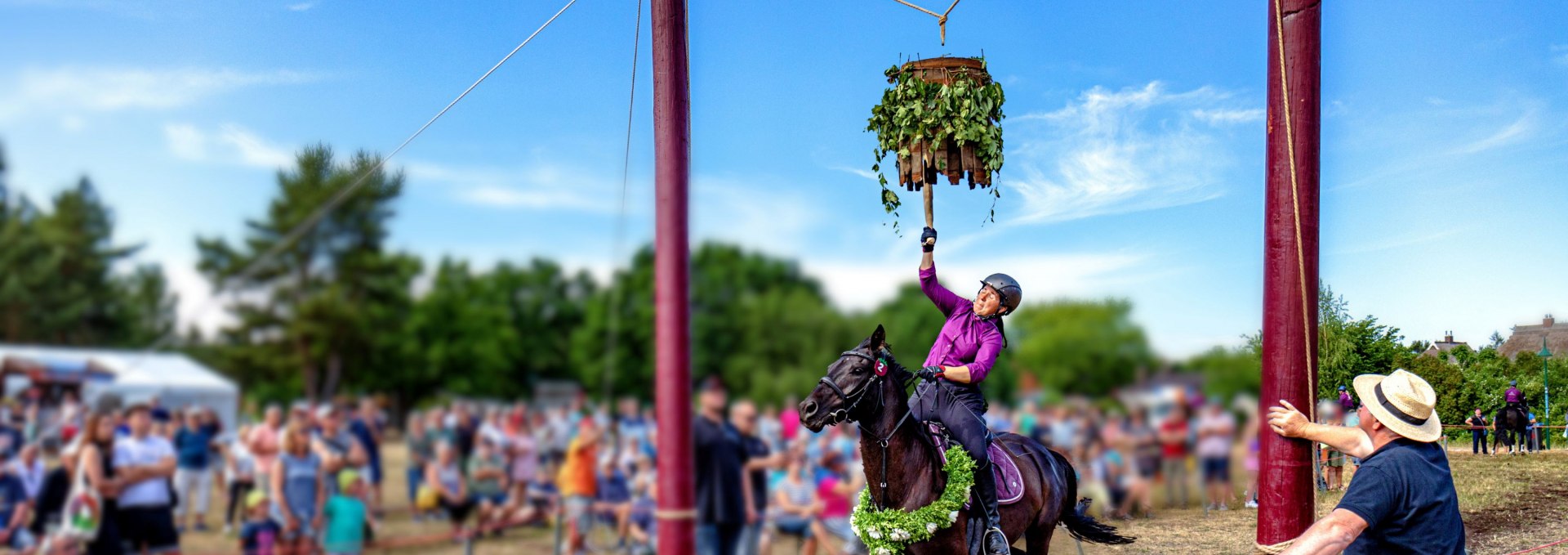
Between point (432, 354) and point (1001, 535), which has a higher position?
point (432, 354)

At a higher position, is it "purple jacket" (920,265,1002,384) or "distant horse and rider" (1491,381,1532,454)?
"purple jacket" (920,265,1002,384)

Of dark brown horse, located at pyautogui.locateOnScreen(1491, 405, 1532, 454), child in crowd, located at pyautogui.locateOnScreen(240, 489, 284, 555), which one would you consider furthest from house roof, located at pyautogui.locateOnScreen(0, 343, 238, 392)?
dark brown horse, located at pyautogui.locateOnScreen(1491, 405, 1532, 454)

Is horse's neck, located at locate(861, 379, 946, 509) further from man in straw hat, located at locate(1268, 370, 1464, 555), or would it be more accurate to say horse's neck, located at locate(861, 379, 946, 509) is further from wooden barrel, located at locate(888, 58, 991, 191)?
man in straw hat, located at locate(1268, 370, 1464, 555)

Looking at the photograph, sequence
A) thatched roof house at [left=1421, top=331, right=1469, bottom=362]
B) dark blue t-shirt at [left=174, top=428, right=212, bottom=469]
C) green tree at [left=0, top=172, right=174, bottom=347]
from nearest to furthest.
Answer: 1. green tree at [left=0, top=172, right=174, bottom=347]
2. dark blue t-shirt at [left=174, top=428, right=212, bottom=469]
3. thatched roof house at [left=1421, top=331, right=1469, bottom=362]

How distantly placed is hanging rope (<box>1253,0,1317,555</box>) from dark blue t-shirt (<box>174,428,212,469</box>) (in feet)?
13.3

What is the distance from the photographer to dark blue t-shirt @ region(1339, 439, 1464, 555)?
3.42m

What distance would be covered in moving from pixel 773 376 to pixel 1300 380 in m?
2.47

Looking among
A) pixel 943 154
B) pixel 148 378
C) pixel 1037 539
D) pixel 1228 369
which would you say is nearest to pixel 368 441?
pixel 148 378

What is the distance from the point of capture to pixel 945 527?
510 centimetres

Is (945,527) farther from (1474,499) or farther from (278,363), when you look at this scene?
(1474,499)

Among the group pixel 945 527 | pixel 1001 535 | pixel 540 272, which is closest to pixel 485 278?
pixel 540 272

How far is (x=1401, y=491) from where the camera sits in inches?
→ 135

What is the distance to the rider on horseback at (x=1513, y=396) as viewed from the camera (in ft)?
27.2

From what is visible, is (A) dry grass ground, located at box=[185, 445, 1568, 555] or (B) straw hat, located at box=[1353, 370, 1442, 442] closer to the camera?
(B) straw hat, located at box=[1353, 370, 1442, 442]
